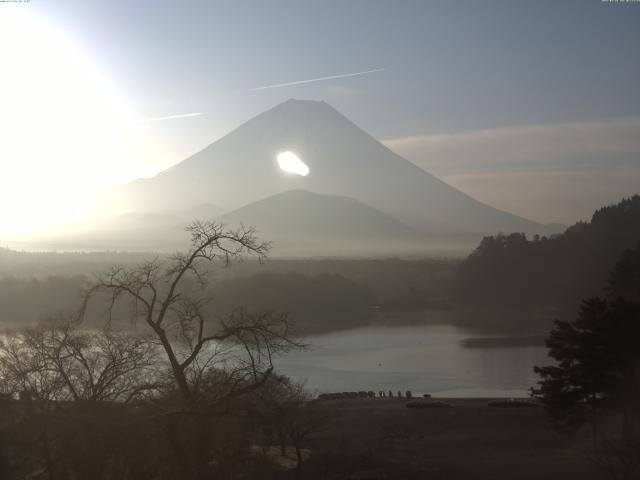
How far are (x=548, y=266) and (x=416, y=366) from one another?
2378 cm

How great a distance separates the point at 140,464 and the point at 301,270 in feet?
159

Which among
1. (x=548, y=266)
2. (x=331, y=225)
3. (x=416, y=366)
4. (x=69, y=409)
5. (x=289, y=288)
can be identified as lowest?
(x=416, y=366)

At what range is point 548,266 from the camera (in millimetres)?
41938

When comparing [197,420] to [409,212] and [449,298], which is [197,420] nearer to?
[449,298]

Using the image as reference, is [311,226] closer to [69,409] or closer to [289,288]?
[289,288]

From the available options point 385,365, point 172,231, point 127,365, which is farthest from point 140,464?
point 172,231

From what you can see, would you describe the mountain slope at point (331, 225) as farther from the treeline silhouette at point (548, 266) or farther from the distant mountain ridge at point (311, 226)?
the treeline silhouette at point (548, 266)

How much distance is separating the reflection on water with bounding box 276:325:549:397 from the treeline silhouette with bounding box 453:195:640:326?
1355 centimetres

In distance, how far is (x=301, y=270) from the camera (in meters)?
51.6

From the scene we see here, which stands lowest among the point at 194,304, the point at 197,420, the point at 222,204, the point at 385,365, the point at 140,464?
the point at 385,365

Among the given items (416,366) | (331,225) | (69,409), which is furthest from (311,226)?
(69,409)

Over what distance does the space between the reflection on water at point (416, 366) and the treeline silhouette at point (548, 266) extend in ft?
44.5

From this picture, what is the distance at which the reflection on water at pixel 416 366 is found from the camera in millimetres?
17531

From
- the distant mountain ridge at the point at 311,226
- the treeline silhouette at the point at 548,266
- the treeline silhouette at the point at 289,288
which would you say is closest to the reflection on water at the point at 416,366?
the treeline silhouette at the point at 289,288
